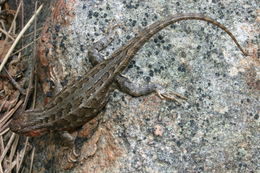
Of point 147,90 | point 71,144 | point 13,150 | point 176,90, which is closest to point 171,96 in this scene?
point 176,90

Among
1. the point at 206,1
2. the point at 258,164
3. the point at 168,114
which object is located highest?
the point at 206,1

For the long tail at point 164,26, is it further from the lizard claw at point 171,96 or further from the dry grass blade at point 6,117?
the dry grass blade at point 6,117

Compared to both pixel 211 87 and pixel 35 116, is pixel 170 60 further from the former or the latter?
pixel 35 116

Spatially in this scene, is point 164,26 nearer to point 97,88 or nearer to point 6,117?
point 97,88

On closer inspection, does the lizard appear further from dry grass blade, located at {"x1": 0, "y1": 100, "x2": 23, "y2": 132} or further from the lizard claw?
dry grass blade, located at {"x1": 0, "y1": 100, "x2": 23, "y2": 132}

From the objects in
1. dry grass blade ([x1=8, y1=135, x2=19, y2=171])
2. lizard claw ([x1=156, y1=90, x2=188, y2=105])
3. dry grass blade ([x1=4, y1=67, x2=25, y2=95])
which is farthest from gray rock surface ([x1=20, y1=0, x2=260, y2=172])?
dry grass blade ([x1=4, y1=67, x2=25, y2=95])

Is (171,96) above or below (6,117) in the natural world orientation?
above

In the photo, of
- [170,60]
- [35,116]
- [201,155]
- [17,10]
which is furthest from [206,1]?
[17,10]
